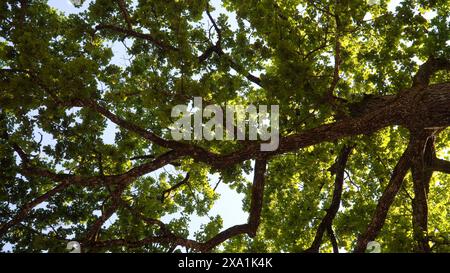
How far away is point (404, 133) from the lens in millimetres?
9812

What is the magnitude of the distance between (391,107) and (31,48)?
22.2 ft

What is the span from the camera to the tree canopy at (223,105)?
743 centimetres

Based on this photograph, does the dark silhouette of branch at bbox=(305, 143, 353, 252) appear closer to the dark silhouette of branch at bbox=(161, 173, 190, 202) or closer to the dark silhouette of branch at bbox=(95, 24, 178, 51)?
the dark silhouette of branch at bbox=(161, 173, 190, 202)

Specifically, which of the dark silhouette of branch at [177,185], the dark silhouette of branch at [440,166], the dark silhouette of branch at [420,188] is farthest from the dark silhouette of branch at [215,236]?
the dark silhouette of branch at [440,166]

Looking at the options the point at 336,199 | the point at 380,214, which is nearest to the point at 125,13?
the point at 336,199

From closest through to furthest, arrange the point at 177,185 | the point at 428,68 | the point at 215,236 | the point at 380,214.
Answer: the point at 380,214 < the point at 428,68 < the point at 215,236 < the point at 177,185

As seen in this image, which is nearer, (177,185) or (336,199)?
(336,199)

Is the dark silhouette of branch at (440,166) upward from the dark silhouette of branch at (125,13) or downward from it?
downward

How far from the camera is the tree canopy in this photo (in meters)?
7.43

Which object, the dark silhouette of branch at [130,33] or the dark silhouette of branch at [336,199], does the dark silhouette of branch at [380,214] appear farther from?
the dark silhouette of branch at [130,33]

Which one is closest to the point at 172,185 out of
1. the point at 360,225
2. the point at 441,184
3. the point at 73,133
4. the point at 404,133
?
the point at 73,133


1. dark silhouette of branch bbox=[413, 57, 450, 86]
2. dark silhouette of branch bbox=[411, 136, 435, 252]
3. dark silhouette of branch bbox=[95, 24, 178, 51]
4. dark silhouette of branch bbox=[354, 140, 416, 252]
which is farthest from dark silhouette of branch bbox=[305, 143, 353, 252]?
dark silhouette of branch bbox=[95, 24, 178, 51]

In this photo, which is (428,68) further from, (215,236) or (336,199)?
(215,236)

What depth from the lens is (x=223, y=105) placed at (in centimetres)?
877
